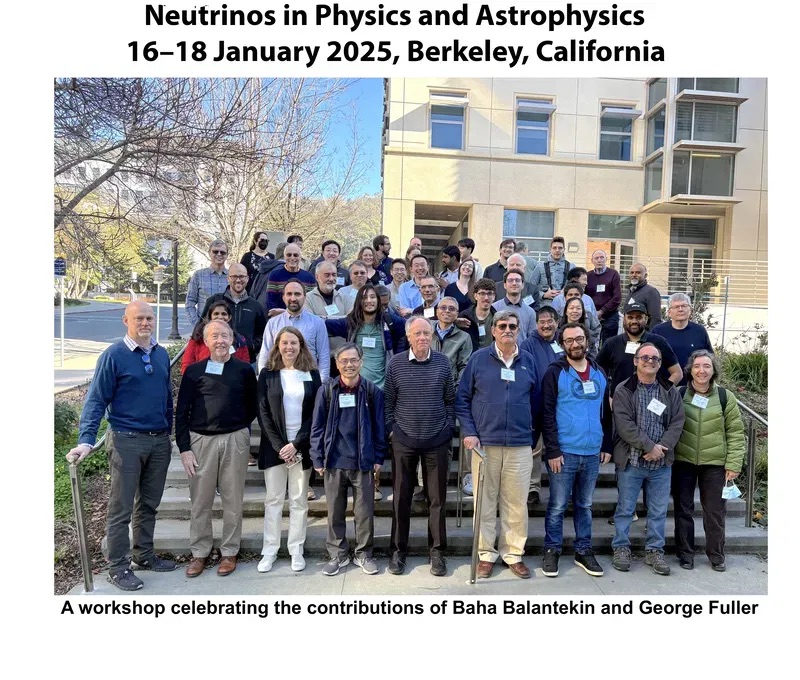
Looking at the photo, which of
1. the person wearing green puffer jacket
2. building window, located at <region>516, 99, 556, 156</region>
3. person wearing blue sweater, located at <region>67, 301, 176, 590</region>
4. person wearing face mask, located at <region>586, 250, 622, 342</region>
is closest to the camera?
person wearing blue sweater, located at <region>67, 301, 176, 590</region>

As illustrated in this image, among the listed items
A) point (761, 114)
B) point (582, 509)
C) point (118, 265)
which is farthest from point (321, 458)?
point (761, 114)

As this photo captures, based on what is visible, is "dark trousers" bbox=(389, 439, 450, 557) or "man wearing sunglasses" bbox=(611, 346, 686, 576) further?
"man wearing sunglasses" bbox=(611, 346, 686, 576)

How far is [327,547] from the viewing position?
14.7 feet

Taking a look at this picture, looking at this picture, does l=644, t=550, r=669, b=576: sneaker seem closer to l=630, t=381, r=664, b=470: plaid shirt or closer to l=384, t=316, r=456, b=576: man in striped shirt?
l=630, t=381, r=664, b=470: plaid shirt

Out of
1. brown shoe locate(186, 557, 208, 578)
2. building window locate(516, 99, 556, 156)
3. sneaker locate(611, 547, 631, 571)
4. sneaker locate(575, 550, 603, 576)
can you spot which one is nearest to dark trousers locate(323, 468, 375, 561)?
brown shoe locate(186, 557, 208, 578)

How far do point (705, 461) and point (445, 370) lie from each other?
240 cm

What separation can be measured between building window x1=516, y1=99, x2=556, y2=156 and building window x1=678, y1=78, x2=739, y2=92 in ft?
15.5

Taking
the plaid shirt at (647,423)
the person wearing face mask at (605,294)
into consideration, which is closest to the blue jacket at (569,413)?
the plaid shirt at (647,423)

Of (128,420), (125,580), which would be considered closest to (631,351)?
(128,420)

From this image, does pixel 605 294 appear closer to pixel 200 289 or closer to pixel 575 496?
pixel 575 496

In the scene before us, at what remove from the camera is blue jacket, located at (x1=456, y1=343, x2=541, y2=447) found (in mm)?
4254

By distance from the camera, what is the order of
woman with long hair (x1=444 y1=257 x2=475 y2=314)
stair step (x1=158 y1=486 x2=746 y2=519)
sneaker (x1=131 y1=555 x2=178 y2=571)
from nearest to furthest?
1. sneaker (x1=131 y1=555 x2=178 y2=571)
2. stair step (x1=158 y1=486 x2=746 y2=519)
3. woman with long hair (x1=444 y1=257 x2=475 y2=314)

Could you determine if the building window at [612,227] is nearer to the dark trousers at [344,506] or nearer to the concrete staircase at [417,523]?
the concrete staircase at [417,523]
